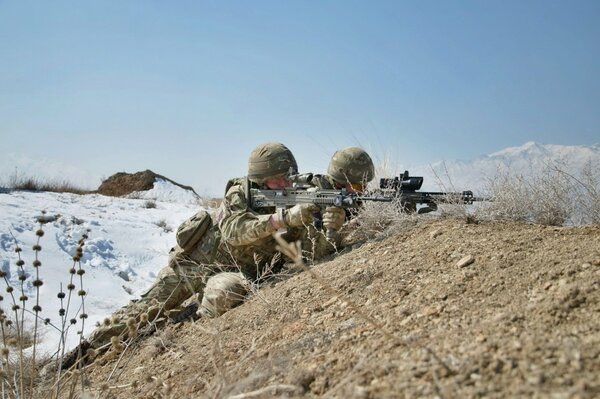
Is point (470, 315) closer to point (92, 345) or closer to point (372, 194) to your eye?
point (372, 194)

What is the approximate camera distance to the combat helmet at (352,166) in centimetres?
514

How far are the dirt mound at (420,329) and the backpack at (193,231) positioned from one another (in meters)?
0.85

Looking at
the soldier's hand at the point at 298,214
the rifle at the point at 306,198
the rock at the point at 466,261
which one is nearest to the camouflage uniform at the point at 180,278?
the rifle at the point at 306,198

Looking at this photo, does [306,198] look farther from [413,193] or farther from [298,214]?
[413,193]

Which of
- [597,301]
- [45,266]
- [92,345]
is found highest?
[597,301]

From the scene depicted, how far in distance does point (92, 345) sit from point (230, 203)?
171 cm

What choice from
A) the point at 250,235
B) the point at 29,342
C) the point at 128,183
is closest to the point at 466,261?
the point at 250,235

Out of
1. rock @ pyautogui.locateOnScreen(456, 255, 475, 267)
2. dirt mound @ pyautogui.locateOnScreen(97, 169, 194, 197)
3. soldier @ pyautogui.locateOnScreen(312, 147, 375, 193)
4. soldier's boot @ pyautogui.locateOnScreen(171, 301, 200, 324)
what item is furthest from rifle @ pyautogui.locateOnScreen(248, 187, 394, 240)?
dirt mound @ pyautogui.locateOnScreen(97, 169, 194, 197)

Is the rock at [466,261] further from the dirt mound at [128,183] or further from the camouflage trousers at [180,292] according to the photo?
the dirt mound at [128,183]

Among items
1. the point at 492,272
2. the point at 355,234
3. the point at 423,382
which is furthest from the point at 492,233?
the point at 423,382

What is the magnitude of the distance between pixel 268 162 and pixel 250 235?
778mm

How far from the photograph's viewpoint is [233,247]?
453cm

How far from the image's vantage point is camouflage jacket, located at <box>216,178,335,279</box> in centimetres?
424

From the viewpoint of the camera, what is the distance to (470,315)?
6.59ft
